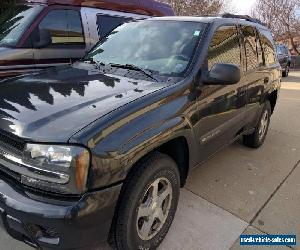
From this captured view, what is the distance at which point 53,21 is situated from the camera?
5.80 m

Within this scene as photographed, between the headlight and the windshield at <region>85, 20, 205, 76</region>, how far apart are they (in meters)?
1.35

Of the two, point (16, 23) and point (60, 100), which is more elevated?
point (16, 23)

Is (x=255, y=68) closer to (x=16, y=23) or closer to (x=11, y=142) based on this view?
(x=11, y=142)

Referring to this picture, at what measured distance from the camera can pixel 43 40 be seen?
5.56m

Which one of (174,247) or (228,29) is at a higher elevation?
(228,29)

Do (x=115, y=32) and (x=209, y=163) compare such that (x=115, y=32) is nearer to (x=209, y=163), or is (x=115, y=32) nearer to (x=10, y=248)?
(x=209, y=163)

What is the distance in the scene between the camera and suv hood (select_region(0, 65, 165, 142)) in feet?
7.49

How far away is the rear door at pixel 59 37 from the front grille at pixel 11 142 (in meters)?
3.35

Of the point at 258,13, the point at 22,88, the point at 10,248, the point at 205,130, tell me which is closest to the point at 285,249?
the point at 205,130

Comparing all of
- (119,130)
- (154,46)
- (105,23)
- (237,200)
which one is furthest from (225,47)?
(105,23)

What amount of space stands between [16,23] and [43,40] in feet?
1.92

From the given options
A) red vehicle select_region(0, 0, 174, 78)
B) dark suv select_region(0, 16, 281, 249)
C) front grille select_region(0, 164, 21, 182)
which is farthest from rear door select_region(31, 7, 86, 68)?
front grille select_region(0, 164, 21, 182)

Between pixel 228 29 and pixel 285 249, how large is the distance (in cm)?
225

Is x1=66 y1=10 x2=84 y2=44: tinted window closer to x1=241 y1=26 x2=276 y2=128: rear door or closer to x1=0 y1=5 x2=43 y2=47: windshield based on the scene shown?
x1=0 y1=5 x2=43 y2=47: windshield
